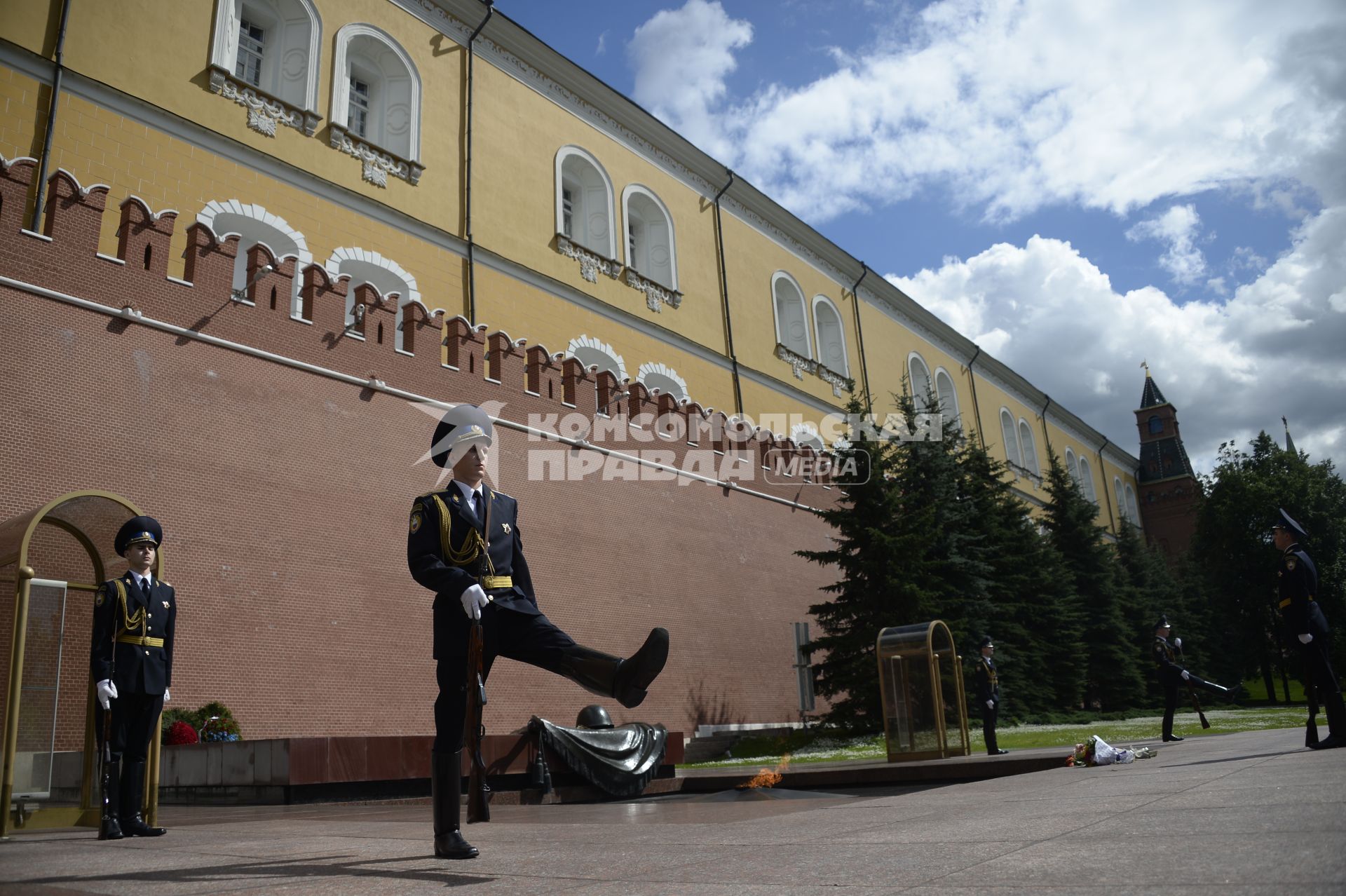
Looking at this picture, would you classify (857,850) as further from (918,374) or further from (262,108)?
(918,374)

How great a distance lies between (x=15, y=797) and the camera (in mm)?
6012

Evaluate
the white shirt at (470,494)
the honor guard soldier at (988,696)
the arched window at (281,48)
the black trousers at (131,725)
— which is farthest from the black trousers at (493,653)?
the arched window at (281,48)

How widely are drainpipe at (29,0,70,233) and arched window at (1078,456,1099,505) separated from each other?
150 feet

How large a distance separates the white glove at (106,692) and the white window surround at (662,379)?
55.3 feet

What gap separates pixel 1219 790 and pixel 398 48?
18651 millimetres

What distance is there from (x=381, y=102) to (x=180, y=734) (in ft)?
42.2

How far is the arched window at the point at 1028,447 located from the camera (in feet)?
142

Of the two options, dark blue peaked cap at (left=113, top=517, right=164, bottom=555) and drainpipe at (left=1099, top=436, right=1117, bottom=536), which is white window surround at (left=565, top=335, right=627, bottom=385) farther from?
drainpipe at (left=1099, top=436, right=1117, bottom=536)

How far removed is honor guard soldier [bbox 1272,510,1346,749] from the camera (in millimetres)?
7074

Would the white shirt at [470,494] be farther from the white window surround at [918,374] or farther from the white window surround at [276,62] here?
the white window surround at [918,374]

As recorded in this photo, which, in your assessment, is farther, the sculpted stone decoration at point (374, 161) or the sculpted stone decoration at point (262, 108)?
the sculpted stone decoration at point (374, 161)

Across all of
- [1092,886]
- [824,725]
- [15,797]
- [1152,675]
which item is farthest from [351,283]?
[1152,675]

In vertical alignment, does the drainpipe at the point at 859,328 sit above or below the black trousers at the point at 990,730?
above

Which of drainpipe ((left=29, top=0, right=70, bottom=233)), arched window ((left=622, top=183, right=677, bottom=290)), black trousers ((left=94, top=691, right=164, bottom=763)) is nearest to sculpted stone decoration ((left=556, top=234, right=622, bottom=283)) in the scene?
arched window ((left=622, top=183, right=677, bottom=290))
